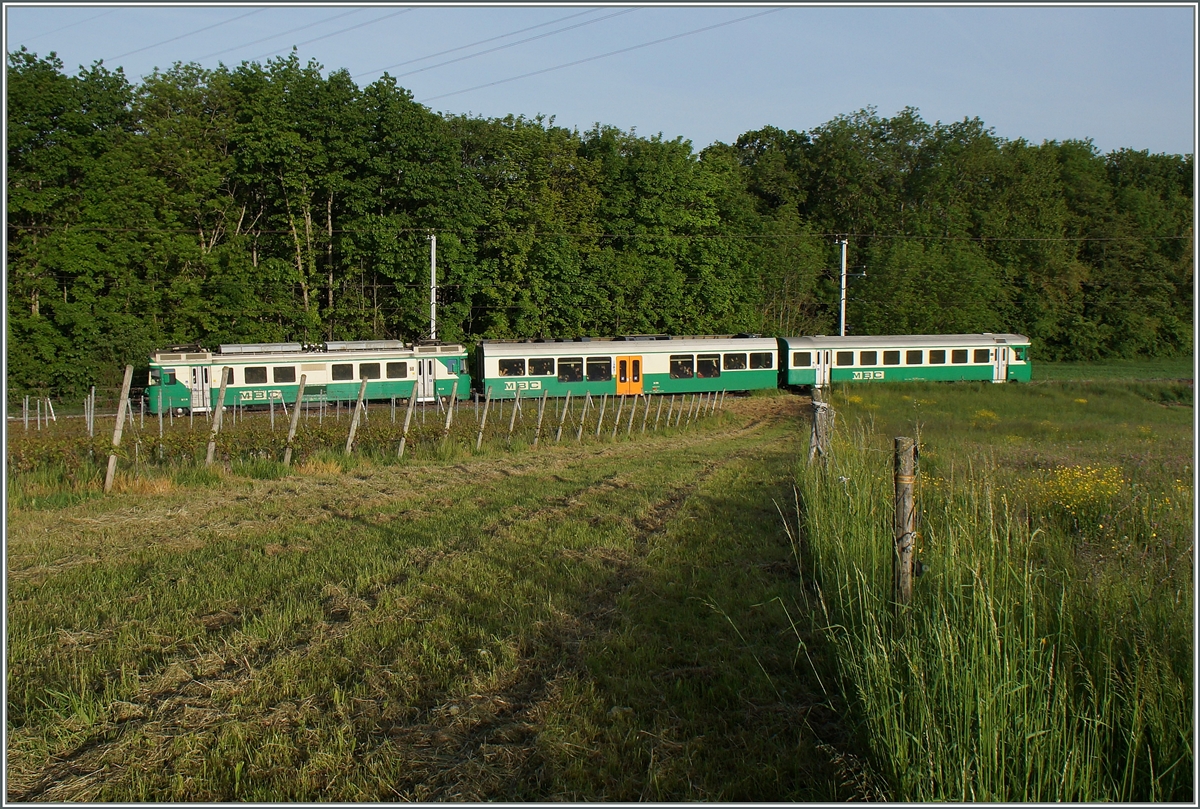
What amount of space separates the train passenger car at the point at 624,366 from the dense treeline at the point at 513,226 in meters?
8.07

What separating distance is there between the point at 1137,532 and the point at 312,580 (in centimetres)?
675

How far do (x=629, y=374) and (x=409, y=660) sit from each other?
28009 mm

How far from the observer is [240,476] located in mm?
12938

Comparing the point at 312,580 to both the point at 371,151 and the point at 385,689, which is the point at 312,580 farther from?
the point at 371,151

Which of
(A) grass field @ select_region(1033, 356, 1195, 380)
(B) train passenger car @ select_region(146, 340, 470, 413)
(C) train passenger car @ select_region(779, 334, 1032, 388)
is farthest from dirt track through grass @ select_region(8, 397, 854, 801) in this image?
(A) grass field @ select_region(1033, 356, 1195, 380)

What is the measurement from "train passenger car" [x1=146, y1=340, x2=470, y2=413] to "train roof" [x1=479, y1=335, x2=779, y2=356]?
181cm

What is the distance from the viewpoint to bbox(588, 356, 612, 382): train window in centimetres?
3262

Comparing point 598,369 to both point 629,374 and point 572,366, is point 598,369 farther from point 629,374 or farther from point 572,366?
point 629,374

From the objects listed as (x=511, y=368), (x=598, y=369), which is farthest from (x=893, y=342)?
(x=511, y=368)

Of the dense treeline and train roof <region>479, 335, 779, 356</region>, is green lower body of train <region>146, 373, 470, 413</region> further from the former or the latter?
the dense treeline

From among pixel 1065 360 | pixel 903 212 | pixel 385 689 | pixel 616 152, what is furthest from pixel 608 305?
pixel 385 689

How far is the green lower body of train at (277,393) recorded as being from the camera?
28.1 m

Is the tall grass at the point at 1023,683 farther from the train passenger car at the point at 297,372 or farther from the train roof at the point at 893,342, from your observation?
the train roof at the point at 893,342

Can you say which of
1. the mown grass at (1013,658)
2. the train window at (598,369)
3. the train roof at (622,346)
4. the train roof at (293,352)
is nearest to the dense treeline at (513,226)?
the train roof at (293,352)
